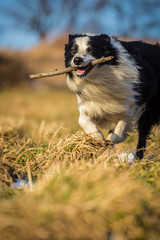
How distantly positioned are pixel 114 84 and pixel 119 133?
0.62 meters

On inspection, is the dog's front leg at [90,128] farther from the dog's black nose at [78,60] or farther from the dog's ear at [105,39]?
the dog's ear at [105,39]

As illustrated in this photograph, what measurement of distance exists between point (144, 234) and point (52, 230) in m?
0.49

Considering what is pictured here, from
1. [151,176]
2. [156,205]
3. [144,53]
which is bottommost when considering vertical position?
[151,176]

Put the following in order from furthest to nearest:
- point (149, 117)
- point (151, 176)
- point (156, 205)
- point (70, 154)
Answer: point (149, 117) → point (70, 154) → point (151, 176) → point (156, 205)

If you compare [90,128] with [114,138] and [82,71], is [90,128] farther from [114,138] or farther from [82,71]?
[82,71]

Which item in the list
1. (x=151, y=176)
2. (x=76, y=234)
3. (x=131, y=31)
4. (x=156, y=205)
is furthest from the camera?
(x=131, y=31)

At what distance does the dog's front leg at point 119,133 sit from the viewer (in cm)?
358

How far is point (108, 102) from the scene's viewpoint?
378 centimetres

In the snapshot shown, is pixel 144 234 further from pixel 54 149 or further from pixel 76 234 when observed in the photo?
pixel 54 149

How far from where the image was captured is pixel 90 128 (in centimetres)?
347

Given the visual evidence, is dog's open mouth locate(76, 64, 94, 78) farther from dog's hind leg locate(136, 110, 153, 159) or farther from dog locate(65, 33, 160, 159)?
dog's hind leg locate(136, 110, 153, 159)

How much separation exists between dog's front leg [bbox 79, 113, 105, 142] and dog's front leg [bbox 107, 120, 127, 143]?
0.75 feet

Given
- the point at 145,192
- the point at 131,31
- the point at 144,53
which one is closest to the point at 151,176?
the point at 145,192

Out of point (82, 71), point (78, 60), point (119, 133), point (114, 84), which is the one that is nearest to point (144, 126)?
point (119, 133)
